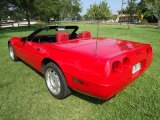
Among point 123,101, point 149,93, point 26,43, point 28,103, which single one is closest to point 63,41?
point 26,43

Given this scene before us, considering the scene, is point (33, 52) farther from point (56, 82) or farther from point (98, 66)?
point (98, 66)

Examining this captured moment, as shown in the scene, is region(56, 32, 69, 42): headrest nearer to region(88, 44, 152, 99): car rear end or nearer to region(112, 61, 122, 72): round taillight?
region(88, 44, 152, 99): car rear end

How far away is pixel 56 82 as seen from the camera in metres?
3.87

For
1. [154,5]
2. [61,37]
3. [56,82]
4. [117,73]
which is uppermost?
[154,5]

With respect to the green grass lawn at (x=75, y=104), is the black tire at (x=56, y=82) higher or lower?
higher

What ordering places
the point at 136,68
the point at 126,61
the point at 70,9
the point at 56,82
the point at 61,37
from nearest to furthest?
the point at 126,61 < the point at 136,68 < the point at 56,82 < the point at 61,37 < the point at 70,9

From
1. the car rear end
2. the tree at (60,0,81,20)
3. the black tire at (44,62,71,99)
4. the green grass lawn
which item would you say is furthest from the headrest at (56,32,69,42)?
the tree at (60,0,81,20)

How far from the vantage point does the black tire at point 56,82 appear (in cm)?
359

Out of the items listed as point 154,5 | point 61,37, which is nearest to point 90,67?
point 61,37

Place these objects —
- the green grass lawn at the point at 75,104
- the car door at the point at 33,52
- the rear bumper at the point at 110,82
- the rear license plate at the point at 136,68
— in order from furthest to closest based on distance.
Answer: the car door at the point at 33,52 → the rear license plate at the point at 136,68 → the green grass lawn at the point at 75,104 → the rear bumper at the point at 110,82

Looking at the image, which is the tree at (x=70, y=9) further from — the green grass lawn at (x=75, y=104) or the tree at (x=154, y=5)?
the green grass lawn at (x=75, y=104)

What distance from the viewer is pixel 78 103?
3680mm

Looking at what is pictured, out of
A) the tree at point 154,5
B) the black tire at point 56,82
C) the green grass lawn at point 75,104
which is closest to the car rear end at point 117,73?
the green grass lawn at point 75,104

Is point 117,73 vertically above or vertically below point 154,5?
below
